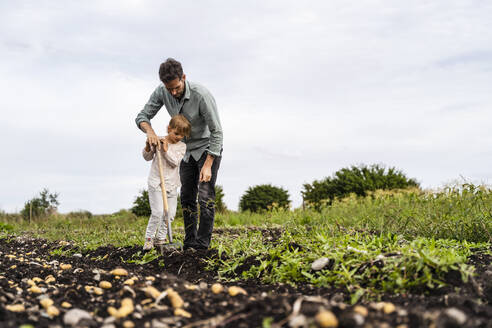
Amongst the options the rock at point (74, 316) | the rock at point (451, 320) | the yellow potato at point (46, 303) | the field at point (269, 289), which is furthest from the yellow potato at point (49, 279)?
the rock at point (451, 320)

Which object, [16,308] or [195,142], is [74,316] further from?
[195,142]

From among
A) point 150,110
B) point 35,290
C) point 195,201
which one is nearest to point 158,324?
point 35,290

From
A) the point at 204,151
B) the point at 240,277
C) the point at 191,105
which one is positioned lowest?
the point at 240,277

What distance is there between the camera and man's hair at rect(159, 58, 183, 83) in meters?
4.98

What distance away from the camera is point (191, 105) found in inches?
215

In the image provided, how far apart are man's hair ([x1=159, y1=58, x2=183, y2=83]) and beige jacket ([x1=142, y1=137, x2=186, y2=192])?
0.86 m

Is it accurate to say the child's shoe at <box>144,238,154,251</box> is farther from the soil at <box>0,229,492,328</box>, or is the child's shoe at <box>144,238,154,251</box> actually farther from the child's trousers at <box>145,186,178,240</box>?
the soil at <box>0,229,492,328</box>

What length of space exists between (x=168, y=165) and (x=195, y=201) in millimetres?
792

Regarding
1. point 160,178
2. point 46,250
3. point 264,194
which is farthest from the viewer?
point 264,194

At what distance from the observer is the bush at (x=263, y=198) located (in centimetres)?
1472

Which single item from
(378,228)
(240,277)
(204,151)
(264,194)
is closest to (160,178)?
(204,151)

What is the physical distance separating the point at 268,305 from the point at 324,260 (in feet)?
4.21

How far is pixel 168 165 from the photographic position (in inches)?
212

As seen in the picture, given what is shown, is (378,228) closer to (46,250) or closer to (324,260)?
(324,260)
